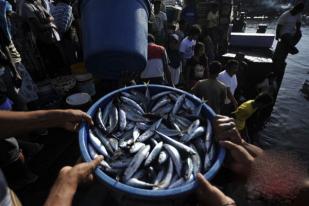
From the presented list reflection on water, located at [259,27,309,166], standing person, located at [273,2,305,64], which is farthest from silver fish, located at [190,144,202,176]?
standing person, located at [273,2,305,64]

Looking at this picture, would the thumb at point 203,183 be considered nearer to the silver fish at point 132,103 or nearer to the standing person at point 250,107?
the silver fish at point 132,103

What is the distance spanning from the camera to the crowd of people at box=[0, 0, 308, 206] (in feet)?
8.25

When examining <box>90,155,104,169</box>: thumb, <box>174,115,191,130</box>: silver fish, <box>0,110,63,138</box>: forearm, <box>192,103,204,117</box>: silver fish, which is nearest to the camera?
<box>90,155,104,169</box>: thumb

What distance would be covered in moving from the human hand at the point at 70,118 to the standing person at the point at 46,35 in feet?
12.0

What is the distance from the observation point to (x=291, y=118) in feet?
34.8

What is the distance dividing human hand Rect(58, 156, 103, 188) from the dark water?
6403 millimetres

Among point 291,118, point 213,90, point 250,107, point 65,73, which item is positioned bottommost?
point 291,118

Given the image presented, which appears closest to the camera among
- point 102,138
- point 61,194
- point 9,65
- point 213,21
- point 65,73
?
point 61,194

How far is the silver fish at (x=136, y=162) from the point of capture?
263cm

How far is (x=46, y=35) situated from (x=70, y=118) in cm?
376

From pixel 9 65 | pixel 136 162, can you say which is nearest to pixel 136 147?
pixel 136 162

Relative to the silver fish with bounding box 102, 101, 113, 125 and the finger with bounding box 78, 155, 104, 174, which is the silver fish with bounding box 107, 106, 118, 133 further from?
the finger with bounding box 78, 155, 104, 174

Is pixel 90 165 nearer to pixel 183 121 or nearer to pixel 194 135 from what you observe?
pixel 194 135

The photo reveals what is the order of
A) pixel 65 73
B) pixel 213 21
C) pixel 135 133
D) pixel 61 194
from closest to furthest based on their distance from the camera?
pixel 61 194, pixel 135 133, pixel 65 73, pixel 213 21
